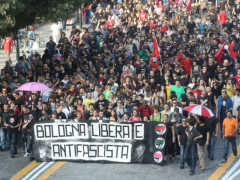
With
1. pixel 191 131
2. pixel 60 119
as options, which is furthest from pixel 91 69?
pixel 191 131

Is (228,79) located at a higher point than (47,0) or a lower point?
lower

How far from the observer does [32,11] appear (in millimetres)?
21859

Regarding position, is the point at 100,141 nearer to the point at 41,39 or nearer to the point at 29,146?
the point at 29,146

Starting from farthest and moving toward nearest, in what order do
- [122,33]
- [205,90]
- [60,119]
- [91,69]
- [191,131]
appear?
[122,33], [91,69], [205,90], [60,119], [191,131]

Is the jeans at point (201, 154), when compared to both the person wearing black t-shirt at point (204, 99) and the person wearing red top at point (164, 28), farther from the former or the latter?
the person wearing red top at point (164, 28)

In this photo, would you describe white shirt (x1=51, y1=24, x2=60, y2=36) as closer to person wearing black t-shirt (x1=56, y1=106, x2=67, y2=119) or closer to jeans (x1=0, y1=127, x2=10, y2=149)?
jeans (x1=0, y1=127, x2=10, y2=149)

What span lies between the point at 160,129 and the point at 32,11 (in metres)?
7.45

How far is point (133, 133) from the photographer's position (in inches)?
673

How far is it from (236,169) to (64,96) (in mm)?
6537

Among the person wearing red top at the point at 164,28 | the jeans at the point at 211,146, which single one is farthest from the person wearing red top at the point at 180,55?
the jeans at the point at 211,146

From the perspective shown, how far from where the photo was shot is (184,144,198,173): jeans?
640 inches

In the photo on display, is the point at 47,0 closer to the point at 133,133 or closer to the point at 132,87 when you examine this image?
the point at 132,87

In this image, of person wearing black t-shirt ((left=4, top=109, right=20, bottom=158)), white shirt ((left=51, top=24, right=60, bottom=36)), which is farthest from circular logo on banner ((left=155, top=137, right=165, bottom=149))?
white shirt ((left=51, top=24, right=60, bottom=36))

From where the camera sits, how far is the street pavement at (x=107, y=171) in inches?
640
